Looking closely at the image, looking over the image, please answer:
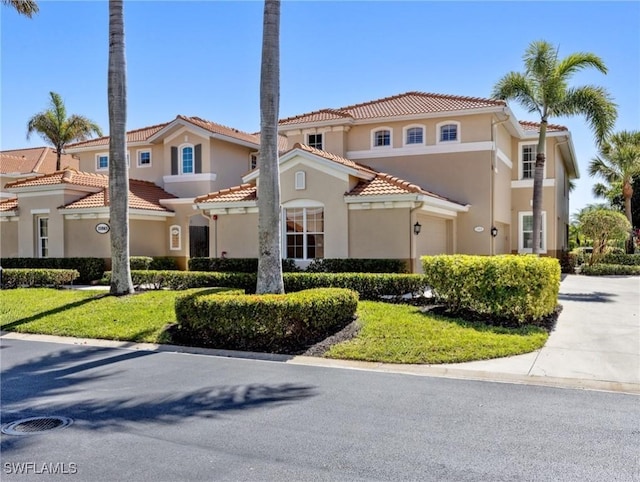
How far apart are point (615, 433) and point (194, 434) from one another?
4.70 metres

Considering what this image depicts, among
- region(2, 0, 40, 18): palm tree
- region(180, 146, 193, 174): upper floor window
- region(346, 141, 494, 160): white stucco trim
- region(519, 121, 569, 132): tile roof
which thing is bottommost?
region(346, 141, 494, 160): white stucco trim

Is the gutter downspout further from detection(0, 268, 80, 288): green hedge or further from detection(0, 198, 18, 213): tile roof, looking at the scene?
detection(0, 198, 18, 213): tile roof

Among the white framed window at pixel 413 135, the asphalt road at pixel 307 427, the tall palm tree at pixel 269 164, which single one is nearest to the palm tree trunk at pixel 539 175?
the white framed window at pixel 413 135

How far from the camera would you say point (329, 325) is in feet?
36.3

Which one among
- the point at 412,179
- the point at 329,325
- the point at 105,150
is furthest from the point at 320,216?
the point at 105,150

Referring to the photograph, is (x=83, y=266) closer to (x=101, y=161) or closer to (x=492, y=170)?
(x=101, y=161)

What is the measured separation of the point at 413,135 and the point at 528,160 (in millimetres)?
8642

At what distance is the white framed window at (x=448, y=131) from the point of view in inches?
848

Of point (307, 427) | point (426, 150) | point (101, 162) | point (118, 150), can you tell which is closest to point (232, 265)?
point (118, 150)

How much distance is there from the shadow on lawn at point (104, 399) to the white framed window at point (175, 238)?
56.1ft

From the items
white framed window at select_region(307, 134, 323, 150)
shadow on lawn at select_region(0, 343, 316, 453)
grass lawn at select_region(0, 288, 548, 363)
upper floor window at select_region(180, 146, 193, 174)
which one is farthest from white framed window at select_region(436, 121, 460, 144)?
shadow on lawn at select_region(0, 343, 316, 453)

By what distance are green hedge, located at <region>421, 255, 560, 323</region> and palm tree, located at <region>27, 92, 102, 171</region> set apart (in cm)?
3195

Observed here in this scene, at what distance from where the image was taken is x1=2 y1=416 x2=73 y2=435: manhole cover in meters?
5.94

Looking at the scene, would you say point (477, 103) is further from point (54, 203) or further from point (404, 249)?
point (54, 203)
